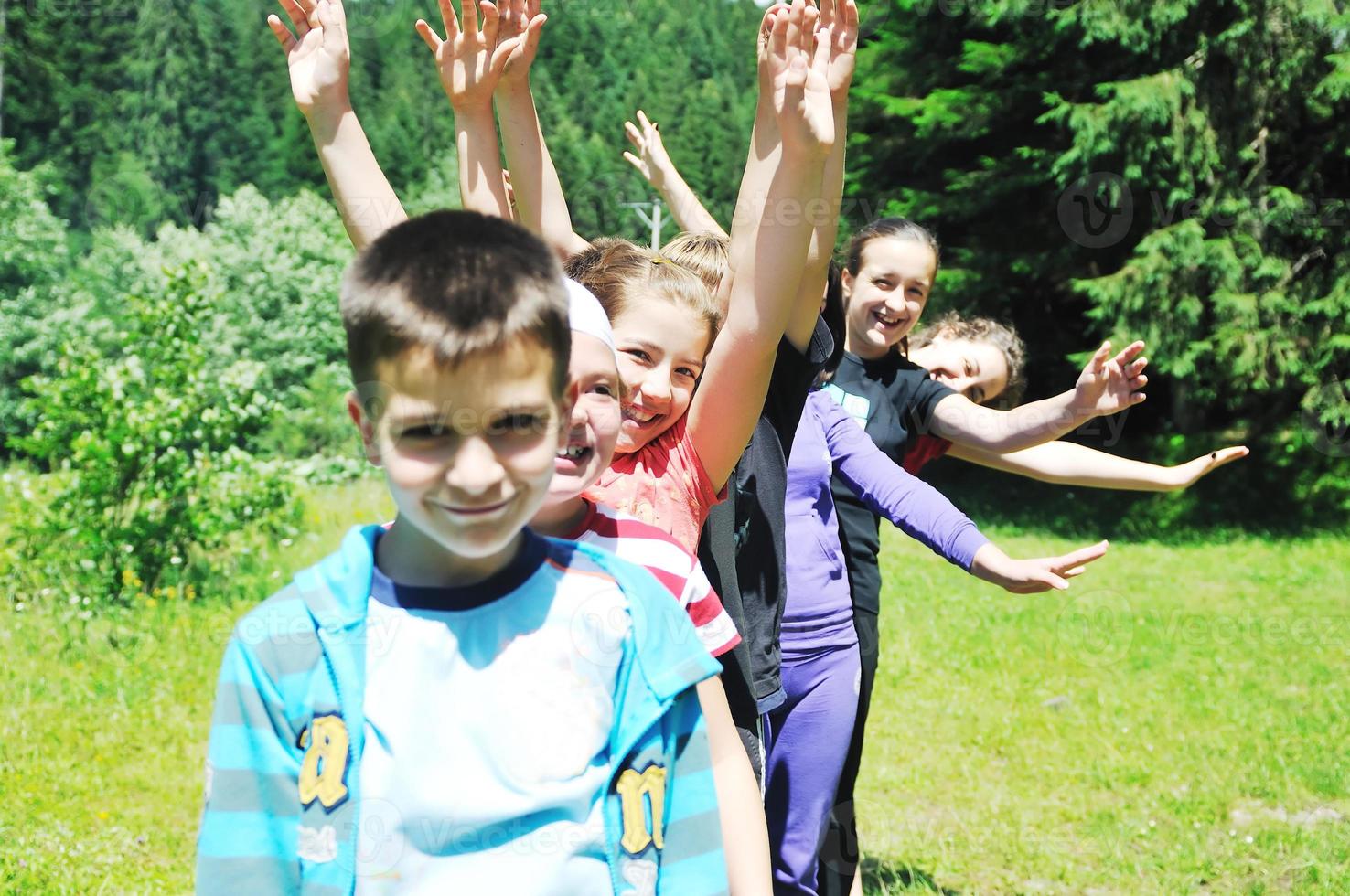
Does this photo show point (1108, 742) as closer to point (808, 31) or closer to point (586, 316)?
point (808, 31)

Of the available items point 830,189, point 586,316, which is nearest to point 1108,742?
point 830,189

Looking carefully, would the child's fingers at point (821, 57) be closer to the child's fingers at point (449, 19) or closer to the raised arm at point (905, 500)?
the child's fingers at point (449, 19)

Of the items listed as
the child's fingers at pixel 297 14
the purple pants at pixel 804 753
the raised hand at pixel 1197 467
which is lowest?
the purple pants at pixel 804 753

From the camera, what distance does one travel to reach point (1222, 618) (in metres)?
8.25

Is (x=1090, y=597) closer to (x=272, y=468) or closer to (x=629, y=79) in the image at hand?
(x=272, y=468)

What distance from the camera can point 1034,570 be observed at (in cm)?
262

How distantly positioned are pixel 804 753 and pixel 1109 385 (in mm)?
1221

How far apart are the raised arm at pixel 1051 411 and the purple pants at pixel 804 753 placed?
772mm

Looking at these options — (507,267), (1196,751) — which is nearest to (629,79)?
(1196,751)

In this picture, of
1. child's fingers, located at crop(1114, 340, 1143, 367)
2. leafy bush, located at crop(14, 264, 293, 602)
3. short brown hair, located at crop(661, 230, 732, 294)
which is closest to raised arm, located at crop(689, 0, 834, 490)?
short brown hair, located at crop(661, 230, 732, 294)

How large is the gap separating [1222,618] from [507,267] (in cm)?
826

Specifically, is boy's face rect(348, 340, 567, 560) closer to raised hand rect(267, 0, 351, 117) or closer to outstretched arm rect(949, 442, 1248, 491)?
raised hand rect(267, 0, 351, 117)

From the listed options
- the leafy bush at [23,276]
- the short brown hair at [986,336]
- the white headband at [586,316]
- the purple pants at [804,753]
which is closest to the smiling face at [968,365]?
the short brown hair at [986,336]

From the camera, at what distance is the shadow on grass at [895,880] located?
3.65 m
